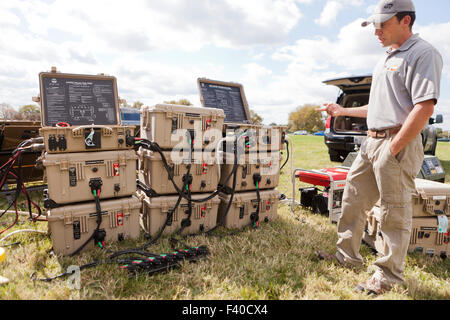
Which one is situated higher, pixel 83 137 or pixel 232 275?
pixel 83 137

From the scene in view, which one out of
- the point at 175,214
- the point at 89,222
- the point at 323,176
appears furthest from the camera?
the point at 323,176

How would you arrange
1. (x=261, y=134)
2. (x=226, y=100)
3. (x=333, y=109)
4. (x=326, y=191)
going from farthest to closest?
(x=226, y=100) → (x=326, y=191) → (x=261, y=134) → (x=333, y=109)

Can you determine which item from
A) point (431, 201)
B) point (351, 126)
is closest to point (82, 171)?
point (431, 201)

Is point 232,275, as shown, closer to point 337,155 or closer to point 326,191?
point 326,191

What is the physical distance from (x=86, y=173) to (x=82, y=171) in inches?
1.9

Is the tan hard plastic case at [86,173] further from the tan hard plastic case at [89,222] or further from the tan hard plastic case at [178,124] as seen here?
the tan hard plastic case at [178,124]

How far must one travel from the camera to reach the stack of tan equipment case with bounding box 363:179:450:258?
2945mm

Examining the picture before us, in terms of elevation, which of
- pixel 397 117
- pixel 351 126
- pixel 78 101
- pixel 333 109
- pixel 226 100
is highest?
pixel 226 100

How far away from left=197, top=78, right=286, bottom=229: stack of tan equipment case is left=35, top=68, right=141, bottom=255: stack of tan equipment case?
3.95 feet

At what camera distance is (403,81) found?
2.11 m

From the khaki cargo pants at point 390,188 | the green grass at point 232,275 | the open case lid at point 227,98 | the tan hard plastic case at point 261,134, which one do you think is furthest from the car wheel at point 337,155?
the khaki cargo pants at point 390,188

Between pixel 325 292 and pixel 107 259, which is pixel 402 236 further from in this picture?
pixel 107 259

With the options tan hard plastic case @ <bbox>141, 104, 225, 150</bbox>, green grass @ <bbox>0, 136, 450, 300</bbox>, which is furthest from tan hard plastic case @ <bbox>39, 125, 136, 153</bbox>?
green grass @ <bbox>0, 136, 450, 300</bbox>
